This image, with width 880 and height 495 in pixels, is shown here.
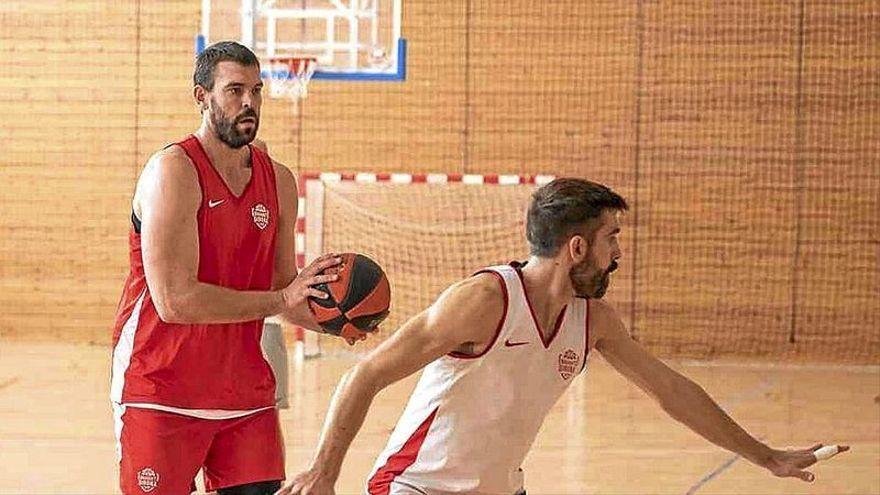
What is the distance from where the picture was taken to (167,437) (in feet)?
13.3

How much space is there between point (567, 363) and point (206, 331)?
105 cm

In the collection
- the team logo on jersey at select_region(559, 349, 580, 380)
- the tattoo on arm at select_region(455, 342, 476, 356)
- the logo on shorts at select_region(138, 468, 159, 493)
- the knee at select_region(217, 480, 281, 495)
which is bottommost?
the knee at select_region(217, 480, 281, 495)

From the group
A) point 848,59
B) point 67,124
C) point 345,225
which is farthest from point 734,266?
point 67,124

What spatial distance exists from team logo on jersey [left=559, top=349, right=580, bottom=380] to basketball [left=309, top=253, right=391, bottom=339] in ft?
2.09

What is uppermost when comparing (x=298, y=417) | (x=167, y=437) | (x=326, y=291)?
(x=326, y=291)

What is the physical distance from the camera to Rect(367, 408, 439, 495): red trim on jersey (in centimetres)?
371

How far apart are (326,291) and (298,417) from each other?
16.8 feet

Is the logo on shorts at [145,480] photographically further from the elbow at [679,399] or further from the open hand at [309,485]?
the elbow at [679,399]

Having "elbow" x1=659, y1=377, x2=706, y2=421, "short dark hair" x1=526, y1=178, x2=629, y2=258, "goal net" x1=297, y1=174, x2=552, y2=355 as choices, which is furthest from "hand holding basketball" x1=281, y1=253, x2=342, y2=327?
"goal net" x1=297, y1=174, x2=552, y2=355

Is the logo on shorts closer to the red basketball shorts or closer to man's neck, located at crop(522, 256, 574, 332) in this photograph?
the red basketball shorts

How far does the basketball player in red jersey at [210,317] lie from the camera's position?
396cm

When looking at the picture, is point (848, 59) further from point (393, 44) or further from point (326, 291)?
point (326, 291)

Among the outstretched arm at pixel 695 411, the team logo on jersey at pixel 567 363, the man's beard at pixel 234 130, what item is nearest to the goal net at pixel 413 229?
the man's beard at pixel 234 130

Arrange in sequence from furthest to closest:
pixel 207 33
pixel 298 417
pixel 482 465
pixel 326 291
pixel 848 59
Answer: pixel 848 59 → pixel 207 33 → pixel 298 417 → pixel 326 291 → pixel 482 465
